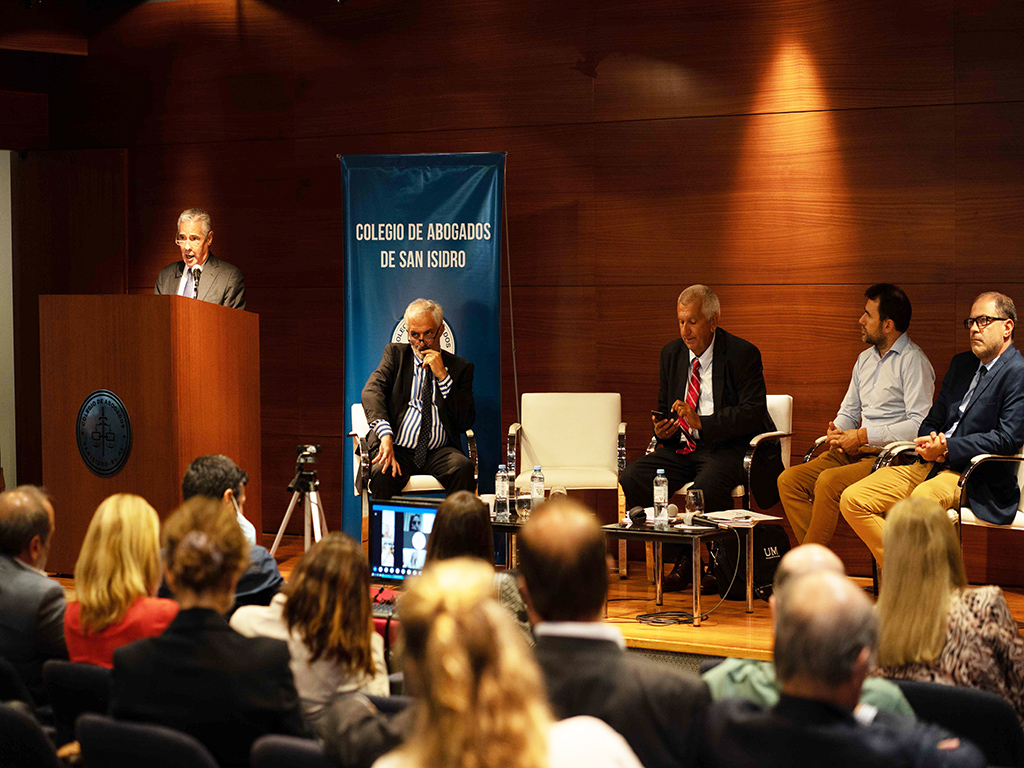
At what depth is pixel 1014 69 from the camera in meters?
5.49

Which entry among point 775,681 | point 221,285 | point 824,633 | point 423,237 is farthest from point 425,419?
point 824,633

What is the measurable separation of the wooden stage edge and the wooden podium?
19.5 inches

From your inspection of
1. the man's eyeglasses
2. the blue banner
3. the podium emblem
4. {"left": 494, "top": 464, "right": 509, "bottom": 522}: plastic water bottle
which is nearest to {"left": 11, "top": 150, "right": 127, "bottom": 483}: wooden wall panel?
the blue banner

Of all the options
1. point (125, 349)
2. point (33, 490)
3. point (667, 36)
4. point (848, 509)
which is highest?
point (667, 36)

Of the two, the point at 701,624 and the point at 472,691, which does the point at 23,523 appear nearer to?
the point at 472,691

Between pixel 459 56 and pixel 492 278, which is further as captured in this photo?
pixel 459 56

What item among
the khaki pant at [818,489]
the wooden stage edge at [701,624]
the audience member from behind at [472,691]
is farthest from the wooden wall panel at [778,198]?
the audience member from behind at [472,691]

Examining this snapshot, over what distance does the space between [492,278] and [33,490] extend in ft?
11.1

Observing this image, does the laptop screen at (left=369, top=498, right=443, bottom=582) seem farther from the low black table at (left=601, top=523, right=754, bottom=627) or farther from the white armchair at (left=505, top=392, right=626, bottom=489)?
the white armchair at (left=505, top=392, right=626, bottom=489)

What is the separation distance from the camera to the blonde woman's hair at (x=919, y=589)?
2516 millimetres

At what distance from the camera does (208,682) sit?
2061 millimetres

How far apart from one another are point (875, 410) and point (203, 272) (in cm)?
344

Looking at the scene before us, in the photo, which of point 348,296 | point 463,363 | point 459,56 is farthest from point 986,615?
point 459,56

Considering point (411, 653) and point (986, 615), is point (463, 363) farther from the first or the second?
point (411, 653)
